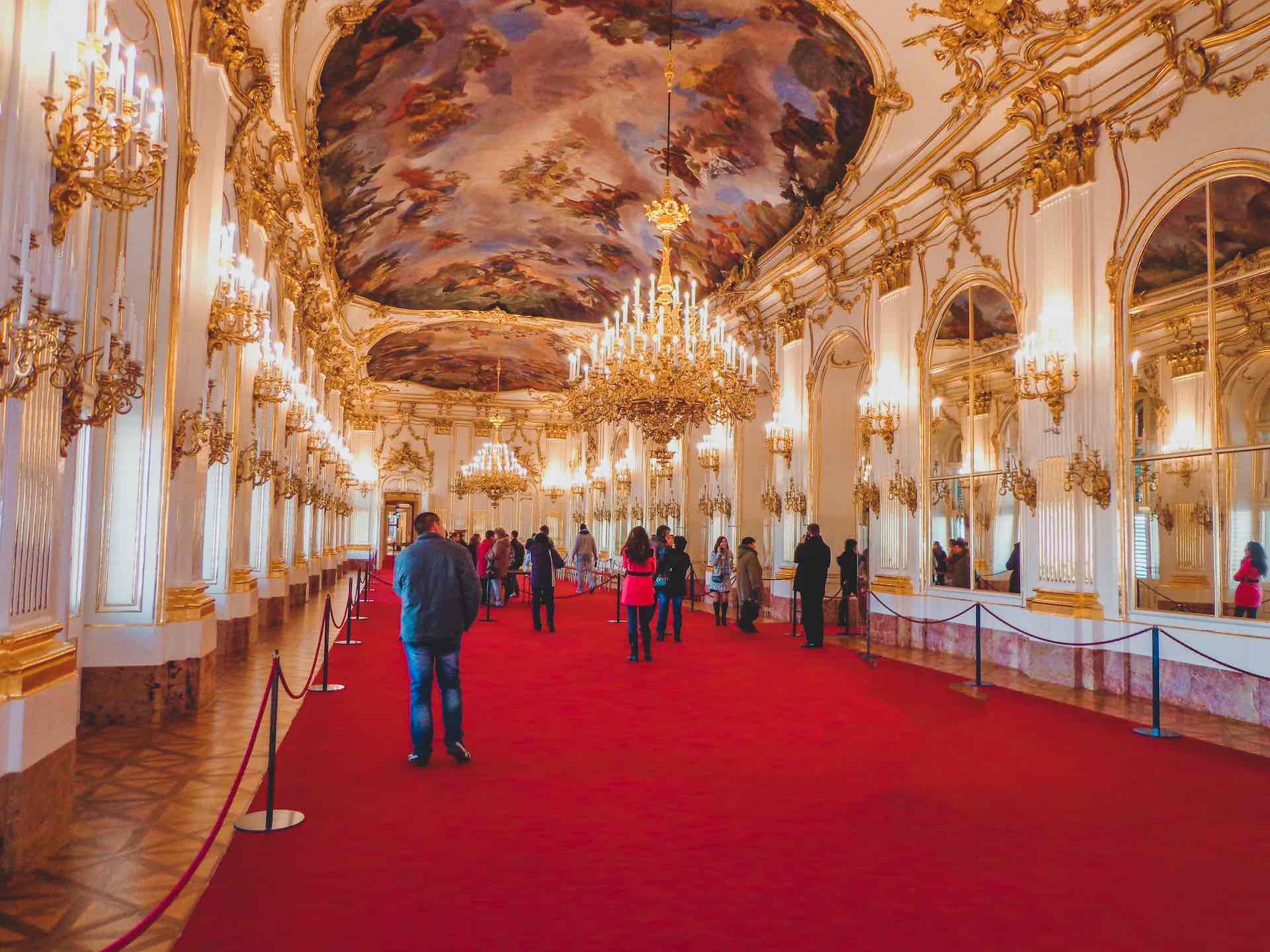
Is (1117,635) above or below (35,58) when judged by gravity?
below

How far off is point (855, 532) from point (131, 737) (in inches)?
439

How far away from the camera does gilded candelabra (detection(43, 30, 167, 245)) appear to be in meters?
3.56

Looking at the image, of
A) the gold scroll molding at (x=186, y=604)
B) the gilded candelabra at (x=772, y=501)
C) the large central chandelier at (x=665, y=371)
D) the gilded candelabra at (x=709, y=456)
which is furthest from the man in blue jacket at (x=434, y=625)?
the gilded candelabra at (x=709, y=456)

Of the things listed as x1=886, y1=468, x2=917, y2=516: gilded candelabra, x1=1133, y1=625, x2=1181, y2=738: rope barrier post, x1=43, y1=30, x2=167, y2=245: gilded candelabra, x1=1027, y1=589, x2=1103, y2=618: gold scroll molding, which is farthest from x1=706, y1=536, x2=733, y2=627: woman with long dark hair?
x1=43, y1=30, x2=167, y2=245: gilded candelabra

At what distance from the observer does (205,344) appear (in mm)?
7152

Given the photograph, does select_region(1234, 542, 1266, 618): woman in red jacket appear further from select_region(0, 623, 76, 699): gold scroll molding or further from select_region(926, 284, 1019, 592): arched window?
select_region(0, 623, 76, 699): gold scroll molding

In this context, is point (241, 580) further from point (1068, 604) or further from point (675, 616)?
point (1068, 604)

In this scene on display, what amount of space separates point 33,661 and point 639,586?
6730 mm

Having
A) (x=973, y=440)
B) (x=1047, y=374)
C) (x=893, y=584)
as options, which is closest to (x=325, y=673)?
(x=1047, y=374)

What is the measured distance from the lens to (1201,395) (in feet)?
25.3

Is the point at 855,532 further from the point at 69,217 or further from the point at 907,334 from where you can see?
the point at 69,217

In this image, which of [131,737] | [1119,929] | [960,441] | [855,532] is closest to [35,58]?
[131,737]

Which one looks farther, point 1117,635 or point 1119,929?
point 1117,635

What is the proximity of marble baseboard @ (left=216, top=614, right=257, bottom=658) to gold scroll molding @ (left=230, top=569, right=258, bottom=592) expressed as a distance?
0.97 feet
